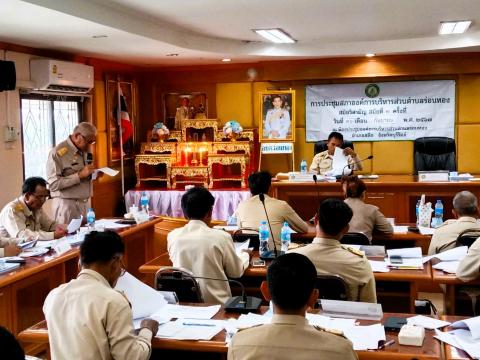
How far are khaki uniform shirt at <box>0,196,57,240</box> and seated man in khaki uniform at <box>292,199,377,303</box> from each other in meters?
2.28

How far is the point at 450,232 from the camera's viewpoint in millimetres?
3832

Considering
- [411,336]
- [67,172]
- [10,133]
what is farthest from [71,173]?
[411,336]

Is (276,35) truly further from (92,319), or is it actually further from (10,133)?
(92,319)

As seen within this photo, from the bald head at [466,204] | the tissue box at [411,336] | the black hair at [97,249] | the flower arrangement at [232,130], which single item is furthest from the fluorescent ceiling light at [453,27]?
the black hair at [97,249]

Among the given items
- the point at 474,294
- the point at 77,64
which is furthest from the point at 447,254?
the point at 77,64

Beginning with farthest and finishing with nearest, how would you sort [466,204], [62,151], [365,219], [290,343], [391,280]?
[62,151], [365,219], [466,204], [391,280], [290,343]

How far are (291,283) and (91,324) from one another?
2.50ft

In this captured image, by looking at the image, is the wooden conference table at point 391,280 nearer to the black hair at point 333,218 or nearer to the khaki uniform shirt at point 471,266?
the khaki uniform shirt at point 471,266

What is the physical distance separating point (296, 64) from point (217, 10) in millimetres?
3235

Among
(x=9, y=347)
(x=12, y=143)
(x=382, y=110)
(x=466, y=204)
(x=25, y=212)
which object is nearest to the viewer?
(x=9, y=347)

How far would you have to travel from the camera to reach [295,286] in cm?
189

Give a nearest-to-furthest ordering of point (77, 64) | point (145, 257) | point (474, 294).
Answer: point (474, 294), point (145, 257), point (77, 64)

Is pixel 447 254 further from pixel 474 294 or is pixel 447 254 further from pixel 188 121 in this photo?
pixel 188 121

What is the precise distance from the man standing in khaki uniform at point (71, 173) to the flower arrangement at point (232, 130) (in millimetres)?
2972
